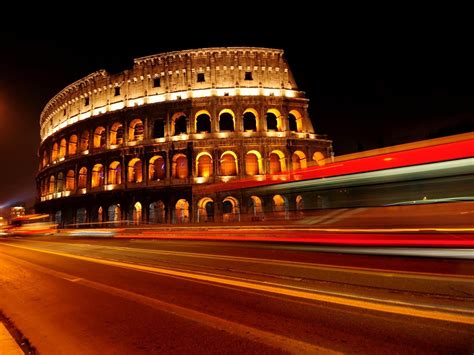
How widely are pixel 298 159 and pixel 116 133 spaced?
64.5 ft

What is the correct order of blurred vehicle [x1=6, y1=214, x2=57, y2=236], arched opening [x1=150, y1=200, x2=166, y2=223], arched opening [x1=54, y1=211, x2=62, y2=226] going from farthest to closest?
arched opening [x1=54, y1=211, x2=62, y2=226]
blurred vehicle [x1=6, y1=214, x2=57, y2=236]
arched opening [x1=150, y1=200, x2=166, y2=223]

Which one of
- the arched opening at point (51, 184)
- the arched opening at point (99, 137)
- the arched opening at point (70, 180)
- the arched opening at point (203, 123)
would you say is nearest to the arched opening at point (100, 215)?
the arched opening at point (70, 180)

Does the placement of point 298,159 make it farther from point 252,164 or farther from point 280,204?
point 280,204

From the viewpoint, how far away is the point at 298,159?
29438mm

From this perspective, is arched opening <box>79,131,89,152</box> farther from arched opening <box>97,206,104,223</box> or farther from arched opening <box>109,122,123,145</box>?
arched opening <box>97,206,104,223</box>

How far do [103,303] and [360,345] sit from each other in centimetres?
365

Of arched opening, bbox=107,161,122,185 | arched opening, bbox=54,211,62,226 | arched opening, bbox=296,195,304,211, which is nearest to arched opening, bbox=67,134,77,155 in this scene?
arched opening, bbox=54,211,62,226

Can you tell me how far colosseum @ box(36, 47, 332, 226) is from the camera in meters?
27.5

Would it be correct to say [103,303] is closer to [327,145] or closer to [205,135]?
[205,135]

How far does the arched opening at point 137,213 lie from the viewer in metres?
28.7

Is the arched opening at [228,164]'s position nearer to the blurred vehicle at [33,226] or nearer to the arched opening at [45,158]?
the blurred vehicle at [33,226]

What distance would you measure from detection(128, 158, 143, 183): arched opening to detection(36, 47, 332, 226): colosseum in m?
0.10

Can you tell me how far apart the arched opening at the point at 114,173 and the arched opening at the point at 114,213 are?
2637 millimetres

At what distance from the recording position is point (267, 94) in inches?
1151
